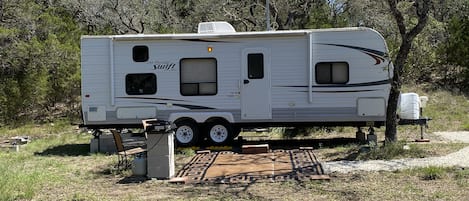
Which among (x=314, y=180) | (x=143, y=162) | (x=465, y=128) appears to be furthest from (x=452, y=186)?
(x=465, y=128)

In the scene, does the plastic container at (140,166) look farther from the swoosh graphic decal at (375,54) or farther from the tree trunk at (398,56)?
the swoosh graphic decal at (375,54)

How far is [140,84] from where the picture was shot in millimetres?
12500

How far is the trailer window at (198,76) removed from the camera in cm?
1245

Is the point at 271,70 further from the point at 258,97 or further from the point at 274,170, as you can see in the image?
the point at 274,170

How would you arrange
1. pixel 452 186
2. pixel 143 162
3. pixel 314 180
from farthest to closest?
pixel 143 162
pixel 314 180
pixel 452 186

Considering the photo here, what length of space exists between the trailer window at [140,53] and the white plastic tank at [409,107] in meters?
5.73

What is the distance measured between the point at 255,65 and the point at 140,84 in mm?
2580

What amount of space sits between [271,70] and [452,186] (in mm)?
5692

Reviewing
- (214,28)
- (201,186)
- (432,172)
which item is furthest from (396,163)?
(214,28)

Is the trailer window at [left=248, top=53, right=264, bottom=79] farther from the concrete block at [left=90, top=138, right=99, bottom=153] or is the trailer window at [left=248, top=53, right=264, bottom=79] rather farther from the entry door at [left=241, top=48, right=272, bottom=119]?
the concrete block at [left=90, top=138, right=99, bottom=153]

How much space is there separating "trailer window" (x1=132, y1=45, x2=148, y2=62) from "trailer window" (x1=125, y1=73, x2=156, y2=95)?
35 cm

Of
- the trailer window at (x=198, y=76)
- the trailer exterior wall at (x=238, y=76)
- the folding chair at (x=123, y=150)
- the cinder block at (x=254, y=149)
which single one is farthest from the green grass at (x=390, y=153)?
the trailer window at (x=198, y=76)

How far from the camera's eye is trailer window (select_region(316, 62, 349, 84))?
12.2 metres

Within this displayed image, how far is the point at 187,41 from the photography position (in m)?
12.4
